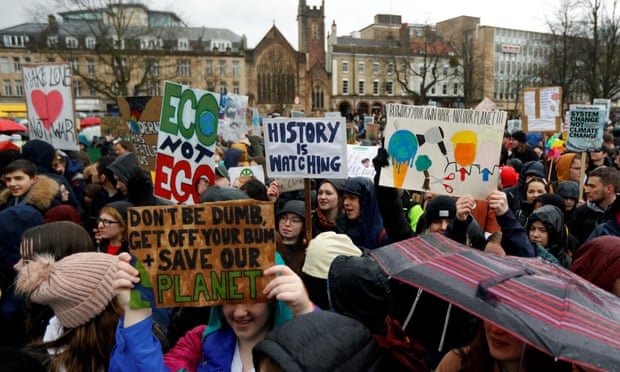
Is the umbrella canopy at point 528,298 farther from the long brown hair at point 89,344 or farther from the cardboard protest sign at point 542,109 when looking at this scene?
the cardboard protest sign at point 542,109

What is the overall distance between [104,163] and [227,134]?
481 centimetres

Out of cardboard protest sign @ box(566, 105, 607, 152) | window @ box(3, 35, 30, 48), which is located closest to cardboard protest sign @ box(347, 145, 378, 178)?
cardboard protest sign @ box(566, 105, 607, 152)

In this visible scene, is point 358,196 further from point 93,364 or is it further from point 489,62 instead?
point 489,62

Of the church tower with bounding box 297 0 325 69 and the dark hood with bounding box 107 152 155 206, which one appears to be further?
the church tower with bounding box 297 0 325 69

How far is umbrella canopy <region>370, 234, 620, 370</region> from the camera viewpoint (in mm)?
1208

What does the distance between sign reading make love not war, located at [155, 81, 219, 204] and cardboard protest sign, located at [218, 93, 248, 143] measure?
6.57m

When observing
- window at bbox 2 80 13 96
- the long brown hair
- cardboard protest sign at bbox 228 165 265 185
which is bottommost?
the long brown hair

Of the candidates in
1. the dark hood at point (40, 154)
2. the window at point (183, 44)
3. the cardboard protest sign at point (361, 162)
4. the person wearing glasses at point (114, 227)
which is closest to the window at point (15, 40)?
the window at point (183, 44)

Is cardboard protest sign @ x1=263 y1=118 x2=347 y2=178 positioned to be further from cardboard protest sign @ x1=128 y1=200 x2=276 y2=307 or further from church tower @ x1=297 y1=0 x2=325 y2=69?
church tower @ x1=297 y1=0 x2=325 y2=69

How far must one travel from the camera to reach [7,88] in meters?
58.5

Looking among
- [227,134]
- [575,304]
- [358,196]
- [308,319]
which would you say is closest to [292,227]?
[358,196]

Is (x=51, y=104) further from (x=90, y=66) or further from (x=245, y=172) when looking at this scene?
(x=90, y=66)

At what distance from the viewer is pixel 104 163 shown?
5426 millimetres

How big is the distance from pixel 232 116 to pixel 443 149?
7615 millimetres
